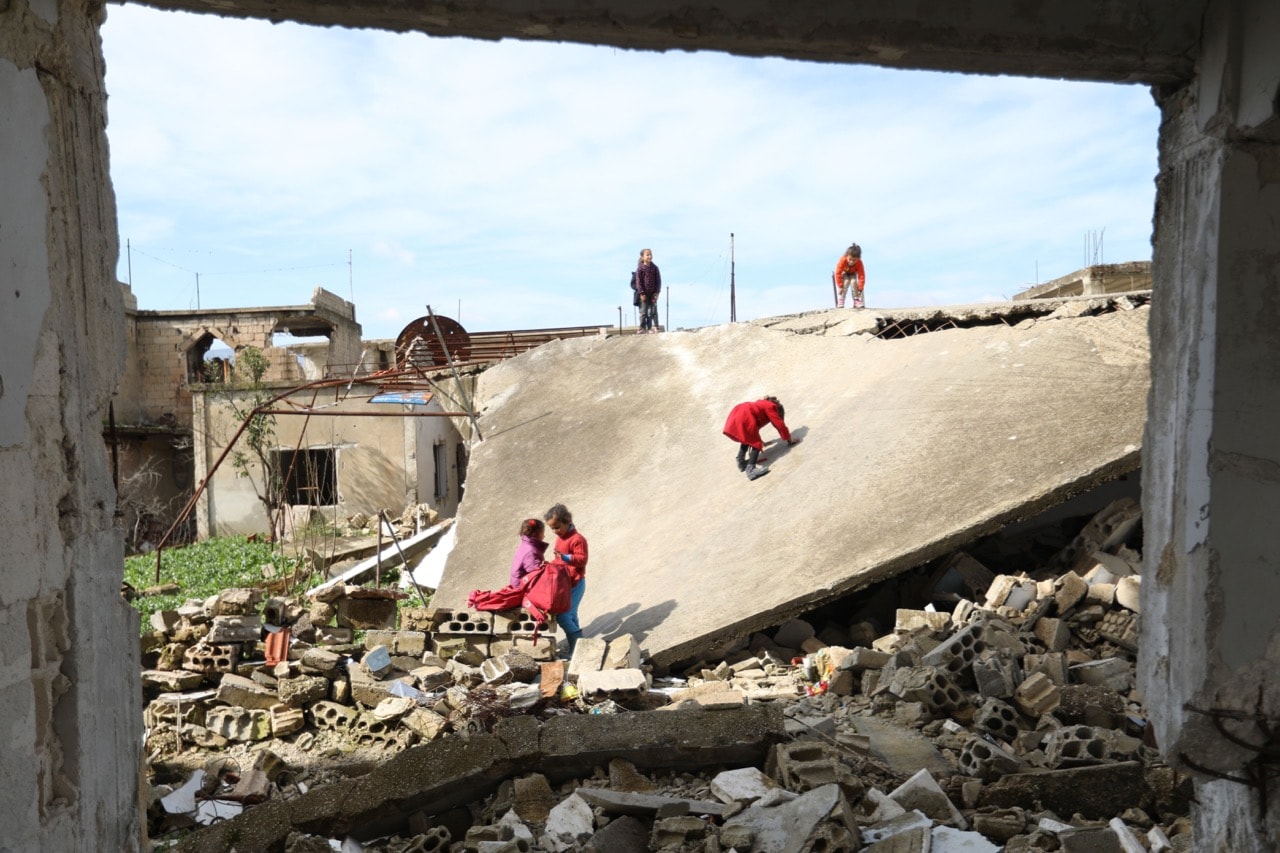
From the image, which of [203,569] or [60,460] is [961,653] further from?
[203,569]

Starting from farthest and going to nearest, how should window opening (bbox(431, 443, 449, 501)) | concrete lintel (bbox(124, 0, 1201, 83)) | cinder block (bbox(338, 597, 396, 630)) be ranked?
window opening (bbox(431, 443, 449, 501))
cinder block (bbox(338, 597, 396, 630))
concrete lintel (bbox(124, 0, 1201, 83))

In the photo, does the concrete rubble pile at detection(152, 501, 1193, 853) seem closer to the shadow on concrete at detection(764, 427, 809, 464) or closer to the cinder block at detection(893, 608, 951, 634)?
the cinder block at detection(893, 608, 951, 634)

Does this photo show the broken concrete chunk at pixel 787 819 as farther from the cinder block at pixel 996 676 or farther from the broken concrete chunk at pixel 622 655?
the broken concrete chunk at pixel 622 655

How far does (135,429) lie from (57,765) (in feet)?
83.9

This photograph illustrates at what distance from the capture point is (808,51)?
9.38 ft

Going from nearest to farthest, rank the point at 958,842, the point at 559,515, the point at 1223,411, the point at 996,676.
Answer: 1. the point at 1223,411
2. the point at 958,842
3. the point at 996,676
4. the point at 559,515

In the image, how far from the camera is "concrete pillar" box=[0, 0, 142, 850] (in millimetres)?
2402

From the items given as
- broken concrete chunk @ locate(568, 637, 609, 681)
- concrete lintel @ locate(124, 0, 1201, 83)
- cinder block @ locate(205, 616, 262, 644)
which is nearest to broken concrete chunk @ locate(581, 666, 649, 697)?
broken concrete chunk @ locate(568, 637, 609, 681)

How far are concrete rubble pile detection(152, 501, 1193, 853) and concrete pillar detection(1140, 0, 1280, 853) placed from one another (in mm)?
1308

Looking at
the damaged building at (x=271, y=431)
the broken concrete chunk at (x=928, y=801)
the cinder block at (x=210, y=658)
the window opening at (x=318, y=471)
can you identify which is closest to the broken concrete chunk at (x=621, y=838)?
the broken concrete chunk at (x=928, y=801)

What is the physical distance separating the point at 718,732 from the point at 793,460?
4.87 meters

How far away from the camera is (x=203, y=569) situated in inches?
615

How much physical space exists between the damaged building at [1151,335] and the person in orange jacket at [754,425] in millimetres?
6524

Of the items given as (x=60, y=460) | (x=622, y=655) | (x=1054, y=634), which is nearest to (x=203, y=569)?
(x=622, y=655)
